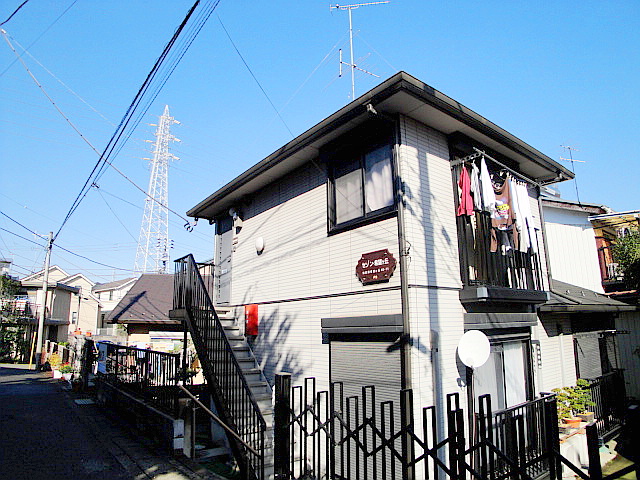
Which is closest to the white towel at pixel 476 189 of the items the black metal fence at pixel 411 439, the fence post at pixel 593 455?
the black metal fence at pixel 411 439

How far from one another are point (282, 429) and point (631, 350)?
12584mm

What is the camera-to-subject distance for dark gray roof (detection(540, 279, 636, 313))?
25.9ft

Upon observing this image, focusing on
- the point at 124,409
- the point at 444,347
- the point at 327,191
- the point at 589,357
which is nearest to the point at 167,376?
the point at 124,409

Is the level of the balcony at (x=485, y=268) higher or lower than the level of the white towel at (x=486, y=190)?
lower

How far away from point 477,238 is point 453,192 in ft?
Answer: 2.90

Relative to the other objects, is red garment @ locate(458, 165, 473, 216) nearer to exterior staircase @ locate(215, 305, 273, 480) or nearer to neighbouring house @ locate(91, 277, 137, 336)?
exterior staircase @ locate(215, 305, 273, 480)

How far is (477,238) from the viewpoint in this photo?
674 centimetres

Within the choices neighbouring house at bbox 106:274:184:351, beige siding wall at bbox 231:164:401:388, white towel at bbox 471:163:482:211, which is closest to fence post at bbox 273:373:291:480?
beige siding wall at bbox 231:164:401:388

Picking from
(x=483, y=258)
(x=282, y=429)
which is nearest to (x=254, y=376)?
(x=282, y=429)

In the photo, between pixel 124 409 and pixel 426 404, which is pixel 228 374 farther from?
pixel 124 409

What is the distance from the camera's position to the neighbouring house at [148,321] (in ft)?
53.0

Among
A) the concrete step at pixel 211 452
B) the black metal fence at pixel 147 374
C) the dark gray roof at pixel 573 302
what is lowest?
the concrete step at pixel 211 452

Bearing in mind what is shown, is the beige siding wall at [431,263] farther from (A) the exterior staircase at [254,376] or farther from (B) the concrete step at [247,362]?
(B) the concrete step at [247,362]

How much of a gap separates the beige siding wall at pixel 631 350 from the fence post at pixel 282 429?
39.6ft
